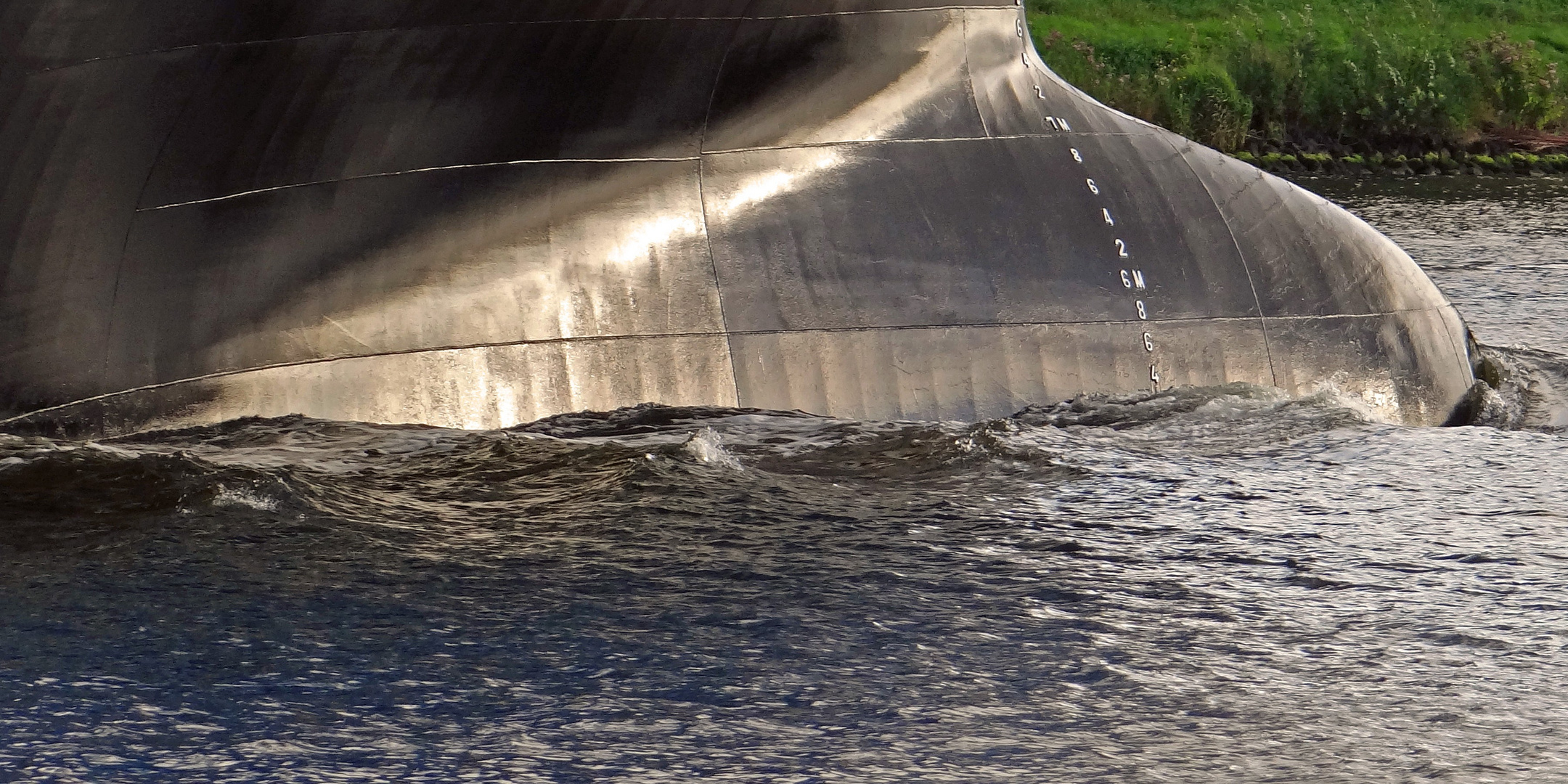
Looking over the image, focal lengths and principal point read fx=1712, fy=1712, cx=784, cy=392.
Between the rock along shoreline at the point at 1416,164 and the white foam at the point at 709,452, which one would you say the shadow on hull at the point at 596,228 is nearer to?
the white foam at the point at 709,452

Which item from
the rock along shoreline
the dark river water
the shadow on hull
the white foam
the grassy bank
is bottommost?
the dark river water

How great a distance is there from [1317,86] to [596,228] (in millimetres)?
39422

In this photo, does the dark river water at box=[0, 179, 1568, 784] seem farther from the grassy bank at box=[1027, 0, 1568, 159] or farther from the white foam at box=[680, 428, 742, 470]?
the grassy bank at box=[1027, 0, 1568, 159]

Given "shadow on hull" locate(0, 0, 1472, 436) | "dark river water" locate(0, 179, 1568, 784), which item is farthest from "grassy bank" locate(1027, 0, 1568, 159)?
"dark river water" locate(0, 179, 1568, 784)

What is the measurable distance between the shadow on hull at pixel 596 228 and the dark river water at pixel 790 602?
296 millimetres

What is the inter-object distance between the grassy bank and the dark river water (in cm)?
3536

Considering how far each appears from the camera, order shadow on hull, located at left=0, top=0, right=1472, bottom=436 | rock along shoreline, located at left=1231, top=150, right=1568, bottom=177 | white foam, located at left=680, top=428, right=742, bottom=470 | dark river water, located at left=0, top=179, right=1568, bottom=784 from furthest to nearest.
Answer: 1. rock along shoreline, located at left=1231, top=150, right=1568, bottom=177
2. white foam, located at left=680, top=428, right=742, bottom=470
3. shadow on hull, located at left=0, top=0, right=1472, bottom=436
4. dark river water, located at left=0, top=179, right=1568, bottom=784

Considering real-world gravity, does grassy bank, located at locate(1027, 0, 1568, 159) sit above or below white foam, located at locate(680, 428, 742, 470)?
above

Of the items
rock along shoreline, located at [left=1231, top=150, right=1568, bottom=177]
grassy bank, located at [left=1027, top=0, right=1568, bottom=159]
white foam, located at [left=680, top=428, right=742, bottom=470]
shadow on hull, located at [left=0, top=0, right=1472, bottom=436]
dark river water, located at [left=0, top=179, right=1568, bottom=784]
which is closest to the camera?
dark river water, located at [left=0, top=179, right=1568, bottom=784]

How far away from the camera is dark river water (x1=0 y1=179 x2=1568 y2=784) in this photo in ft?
20.2

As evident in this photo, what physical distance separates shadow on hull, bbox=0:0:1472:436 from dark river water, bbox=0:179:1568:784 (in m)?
0.30

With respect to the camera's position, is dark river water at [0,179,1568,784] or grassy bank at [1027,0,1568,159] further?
grassy bank at [1027,0,1568,159]

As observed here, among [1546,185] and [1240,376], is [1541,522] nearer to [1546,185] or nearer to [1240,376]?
[1240,376]

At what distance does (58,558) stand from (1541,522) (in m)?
7.47
